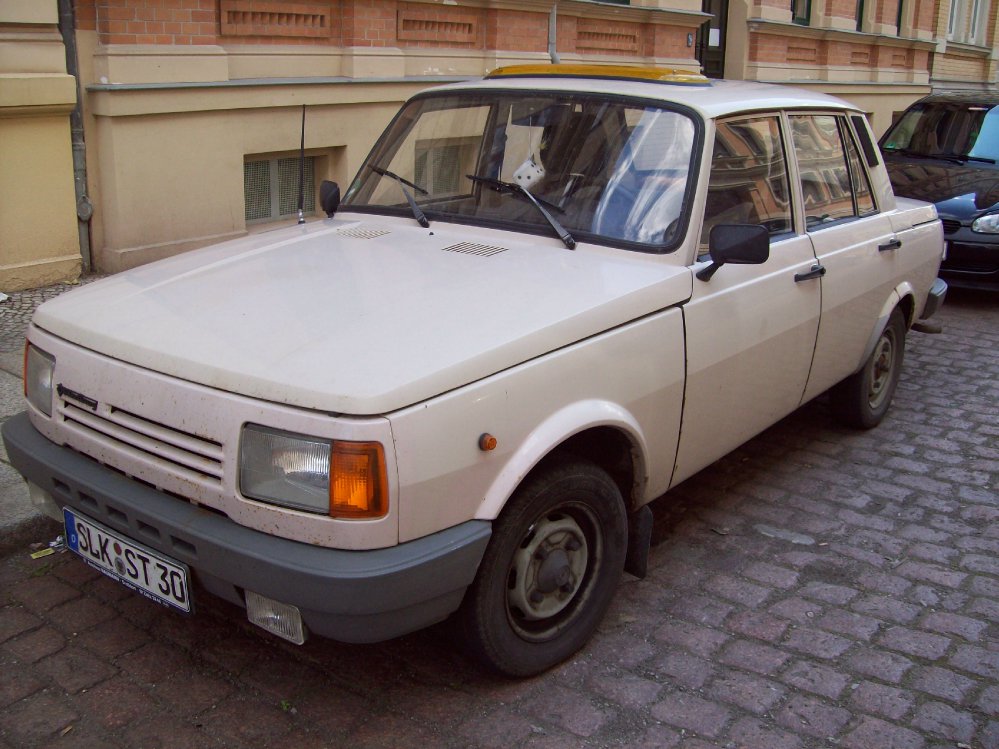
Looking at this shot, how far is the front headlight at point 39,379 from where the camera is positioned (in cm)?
354

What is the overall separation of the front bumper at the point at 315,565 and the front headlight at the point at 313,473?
4.7 inches

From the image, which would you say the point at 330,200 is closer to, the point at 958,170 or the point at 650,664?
the point at 650,664

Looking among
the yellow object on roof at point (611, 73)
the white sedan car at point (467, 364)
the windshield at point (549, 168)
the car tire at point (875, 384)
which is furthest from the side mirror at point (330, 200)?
the car tire at point (875, 384)

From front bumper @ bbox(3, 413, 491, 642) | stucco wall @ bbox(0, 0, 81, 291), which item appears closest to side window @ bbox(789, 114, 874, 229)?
front bumper @ bbox(3, 413, 491, 642)

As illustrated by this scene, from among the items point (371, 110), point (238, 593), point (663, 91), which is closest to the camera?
point (238, 593)

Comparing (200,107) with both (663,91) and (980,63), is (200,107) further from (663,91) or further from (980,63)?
(980,63)

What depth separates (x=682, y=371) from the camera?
394cm

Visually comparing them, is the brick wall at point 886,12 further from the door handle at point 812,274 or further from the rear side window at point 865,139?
the door handle at point 812,274

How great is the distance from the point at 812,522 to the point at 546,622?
73.0 inches

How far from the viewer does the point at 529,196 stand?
14.0ft

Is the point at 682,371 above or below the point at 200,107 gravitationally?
below

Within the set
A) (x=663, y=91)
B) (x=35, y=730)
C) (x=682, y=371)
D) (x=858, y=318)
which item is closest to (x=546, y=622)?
(x=682, y=371)

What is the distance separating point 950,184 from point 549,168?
7.11 m

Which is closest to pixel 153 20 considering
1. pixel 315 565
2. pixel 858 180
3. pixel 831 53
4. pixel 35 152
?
pixel 35 152
